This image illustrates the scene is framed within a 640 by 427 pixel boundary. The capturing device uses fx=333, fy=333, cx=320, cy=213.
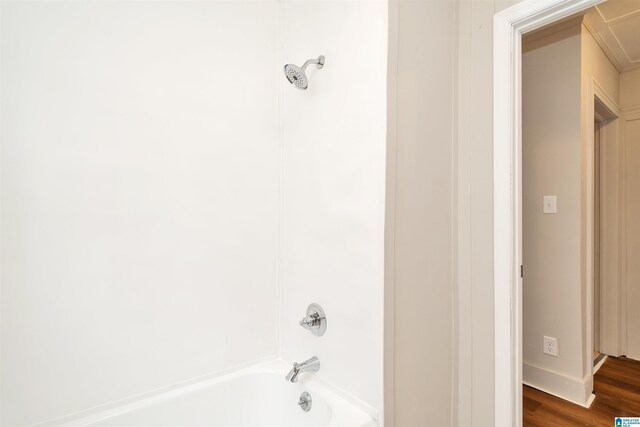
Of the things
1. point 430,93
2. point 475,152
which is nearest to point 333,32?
point 430,93

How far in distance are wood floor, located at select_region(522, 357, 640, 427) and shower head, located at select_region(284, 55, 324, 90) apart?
2.33 m

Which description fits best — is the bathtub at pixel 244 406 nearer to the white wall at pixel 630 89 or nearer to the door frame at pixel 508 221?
the door frame at pixel 508 221

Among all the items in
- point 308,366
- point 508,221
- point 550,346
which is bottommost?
point 550,346

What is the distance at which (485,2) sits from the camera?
53.8 inches

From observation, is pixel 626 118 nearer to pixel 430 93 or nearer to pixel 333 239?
pixel 430 93

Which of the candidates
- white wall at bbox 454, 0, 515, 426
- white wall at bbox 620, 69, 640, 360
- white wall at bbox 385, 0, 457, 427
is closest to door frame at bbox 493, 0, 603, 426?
white wall at bbox 454, 0, 515, 426

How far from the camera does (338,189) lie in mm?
1320

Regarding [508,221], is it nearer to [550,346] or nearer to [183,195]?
[183,195]

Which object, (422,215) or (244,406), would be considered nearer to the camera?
(422,215)

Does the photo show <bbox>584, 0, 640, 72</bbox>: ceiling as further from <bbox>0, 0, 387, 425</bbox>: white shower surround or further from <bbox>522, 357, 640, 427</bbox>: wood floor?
<bbox>522, 357, 640, 427</bbox>: wood floor

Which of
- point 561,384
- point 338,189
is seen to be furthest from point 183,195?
point 561,384

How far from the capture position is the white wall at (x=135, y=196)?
3.60ft

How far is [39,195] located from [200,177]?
539 millimetres

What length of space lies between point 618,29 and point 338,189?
2.51m
